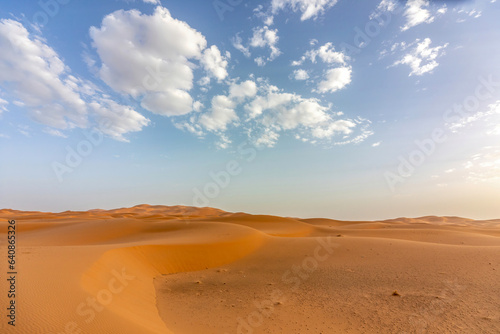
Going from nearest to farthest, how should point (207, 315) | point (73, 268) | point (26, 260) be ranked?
point (207, 315) → point (73, 268) → point (26, 260)

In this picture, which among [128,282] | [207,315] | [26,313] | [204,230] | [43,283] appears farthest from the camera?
[204,230]

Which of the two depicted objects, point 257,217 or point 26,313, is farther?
point 257,217

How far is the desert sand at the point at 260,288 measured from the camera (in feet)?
15.5

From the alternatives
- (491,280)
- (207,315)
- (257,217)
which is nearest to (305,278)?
(207,315)

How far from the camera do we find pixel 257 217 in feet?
91.8

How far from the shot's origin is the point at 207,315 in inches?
234

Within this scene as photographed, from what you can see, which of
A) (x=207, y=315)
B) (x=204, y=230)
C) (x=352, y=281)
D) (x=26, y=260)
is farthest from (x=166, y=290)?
(x=204, y=230)

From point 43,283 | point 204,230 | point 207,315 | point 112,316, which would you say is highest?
point 204,230

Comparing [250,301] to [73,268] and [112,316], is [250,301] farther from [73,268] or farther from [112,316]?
[73,268]

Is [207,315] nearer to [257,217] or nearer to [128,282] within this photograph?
[128,282]

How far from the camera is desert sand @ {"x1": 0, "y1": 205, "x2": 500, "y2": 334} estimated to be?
4.74 m

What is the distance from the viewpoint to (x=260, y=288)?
25.4 feet

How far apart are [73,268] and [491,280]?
11.6m

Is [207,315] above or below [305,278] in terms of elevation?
below
